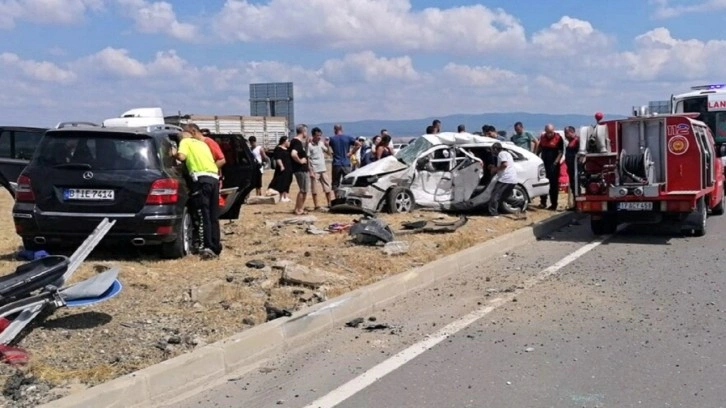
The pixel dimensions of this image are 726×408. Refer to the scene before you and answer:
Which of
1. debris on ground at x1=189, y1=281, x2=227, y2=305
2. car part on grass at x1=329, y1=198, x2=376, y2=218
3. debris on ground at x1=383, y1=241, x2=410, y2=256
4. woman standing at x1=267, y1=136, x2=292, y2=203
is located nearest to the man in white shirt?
car part on grass at x1=329, y1=198, x2=376, y2=218

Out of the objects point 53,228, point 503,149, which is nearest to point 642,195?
point 503,149

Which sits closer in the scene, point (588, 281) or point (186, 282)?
point (186, 282)

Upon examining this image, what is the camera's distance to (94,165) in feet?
29.3

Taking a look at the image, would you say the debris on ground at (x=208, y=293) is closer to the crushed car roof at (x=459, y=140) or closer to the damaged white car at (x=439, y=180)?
the damaged white car at (x=439, y=180)

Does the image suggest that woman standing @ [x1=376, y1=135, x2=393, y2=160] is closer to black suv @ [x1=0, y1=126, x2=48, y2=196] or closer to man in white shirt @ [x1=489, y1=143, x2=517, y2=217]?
man in white shirt @ [x1=489, y1=143, x2=517, y2=217]

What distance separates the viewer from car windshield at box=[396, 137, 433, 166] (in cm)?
1498

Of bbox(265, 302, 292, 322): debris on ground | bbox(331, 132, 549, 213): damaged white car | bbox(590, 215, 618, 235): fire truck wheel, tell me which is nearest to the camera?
bbox(265, 302, 292, 322): debris on ground

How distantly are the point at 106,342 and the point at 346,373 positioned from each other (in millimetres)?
1911

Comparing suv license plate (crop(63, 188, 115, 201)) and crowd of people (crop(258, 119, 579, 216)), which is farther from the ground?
crowd of people (crop(258, 119, 579, 216))

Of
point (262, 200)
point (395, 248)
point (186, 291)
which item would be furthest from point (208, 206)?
point (262, 200)

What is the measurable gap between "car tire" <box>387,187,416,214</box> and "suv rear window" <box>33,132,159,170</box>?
598 centimetres

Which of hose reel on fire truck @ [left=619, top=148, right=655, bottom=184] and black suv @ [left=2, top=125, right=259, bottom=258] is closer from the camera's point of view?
black suv @ [left=2, top=125, right=259, bottom=258]

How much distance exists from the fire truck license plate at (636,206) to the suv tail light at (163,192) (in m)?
7.15

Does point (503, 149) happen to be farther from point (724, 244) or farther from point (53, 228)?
point (53, 228)
